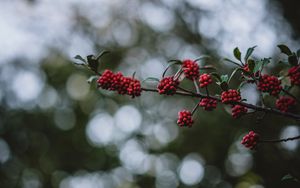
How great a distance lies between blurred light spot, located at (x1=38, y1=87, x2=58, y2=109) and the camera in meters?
9.37

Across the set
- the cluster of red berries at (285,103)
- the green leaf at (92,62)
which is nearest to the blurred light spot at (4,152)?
the green leaf at (92,62)

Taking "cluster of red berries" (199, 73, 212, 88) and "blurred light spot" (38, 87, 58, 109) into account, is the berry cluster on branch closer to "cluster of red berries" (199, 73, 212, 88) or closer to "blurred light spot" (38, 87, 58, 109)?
"cluster of red berries" (199, 73, 212, 88)

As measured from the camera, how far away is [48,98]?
374 inches

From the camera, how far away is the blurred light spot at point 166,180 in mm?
8300

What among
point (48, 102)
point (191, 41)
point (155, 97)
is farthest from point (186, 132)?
point (48, 102)

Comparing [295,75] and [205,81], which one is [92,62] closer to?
[205,81]

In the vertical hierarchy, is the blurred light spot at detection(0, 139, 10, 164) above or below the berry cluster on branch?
above

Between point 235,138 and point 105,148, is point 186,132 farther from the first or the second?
point 105,148

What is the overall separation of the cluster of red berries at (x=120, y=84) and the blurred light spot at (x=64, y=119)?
8.21m

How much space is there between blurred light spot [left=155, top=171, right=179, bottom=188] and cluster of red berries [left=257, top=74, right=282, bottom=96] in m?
7.04

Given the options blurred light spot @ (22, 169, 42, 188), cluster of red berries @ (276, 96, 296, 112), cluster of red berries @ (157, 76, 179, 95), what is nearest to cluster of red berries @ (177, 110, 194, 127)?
cluster of red berries @ (157, 76, 179, 95)

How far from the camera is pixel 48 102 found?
9.45 metres

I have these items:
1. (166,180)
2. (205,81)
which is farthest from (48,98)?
Answer: (205,81)

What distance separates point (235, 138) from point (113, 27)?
12.9 feet
